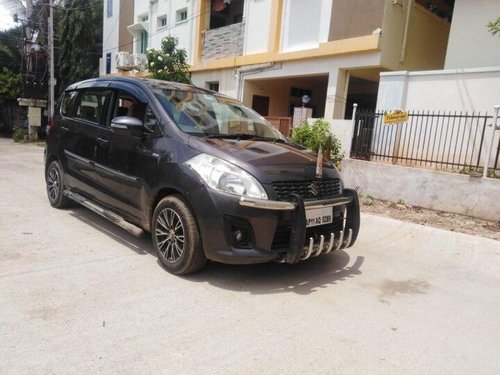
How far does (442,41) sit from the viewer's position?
44.9 feet

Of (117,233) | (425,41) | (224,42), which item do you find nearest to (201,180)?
(117,233)

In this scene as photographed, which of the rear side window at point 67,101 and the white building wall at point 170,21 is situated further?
the white building wall at point 170,21

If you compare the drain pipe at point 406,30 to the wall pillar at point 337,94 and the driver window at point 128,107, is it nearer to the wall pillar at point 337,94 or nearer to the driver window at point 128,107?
the wall pillar at point 337,94

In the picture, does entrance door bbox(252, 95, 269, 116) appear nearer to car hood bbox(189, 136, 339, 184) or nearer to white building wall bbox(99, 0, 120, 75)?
car hood bbox(189, 136, 339, 184)

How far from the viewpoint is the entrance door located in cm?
1585

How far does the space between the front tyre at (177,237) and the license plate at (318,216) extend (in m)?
0.98

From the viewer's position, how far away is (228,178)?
11.2 ft

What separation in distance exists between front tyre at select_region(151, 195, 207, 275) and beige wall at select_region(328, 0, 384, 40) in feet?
30.8

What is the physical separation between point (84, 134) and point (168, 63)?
11.4 meters

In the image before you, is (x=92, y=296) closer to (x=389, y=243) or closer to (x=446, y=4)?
(x=389, y=243)

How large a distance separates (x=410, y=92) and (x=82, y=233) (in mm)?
7577

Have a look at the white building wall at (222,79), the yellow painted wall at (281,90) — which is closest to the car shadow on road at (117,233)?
the yellow painted wall at (281,90)

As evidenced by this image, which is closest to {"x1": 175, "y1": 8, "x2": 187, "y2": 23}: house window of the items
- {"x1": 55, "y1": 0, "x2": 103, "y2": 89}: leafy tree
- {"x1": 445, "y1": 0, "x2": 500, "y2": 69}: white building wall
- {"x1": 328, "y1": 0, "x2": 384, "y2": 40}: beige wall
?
{"x1": 328, "y1": 0, "x2": 384, "y2": 40}: beige wall

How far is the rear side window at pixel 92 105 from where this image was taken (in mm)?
4883
